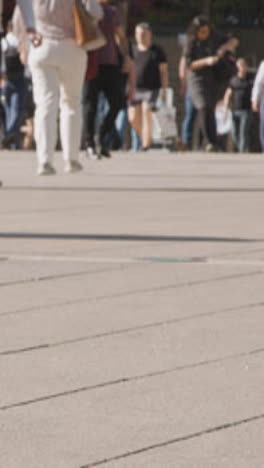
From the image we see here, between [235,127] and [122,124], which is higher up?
[122,124]

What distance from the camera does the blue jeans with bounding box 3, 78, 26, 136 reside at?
2256 cm

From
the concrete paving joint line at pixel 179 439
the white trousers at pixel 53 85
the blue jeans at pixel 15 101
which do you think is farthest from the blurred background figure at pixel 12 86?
the concrete paving joint line at pixel 179 439

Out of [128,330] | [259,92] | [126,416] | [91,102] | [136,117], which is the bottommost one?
[136,117]

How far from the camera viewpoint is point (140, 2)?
4862 centimetres

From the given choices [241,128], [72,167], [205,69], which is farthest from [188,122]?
[72,167]

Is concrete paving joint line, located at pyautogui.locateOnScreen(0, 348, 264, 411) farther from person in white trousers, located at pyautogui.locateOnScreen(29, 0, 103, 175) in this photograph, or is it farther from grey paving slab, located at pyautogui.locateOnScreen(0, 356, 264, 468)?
person in white trousers, located at pyautogui.locateOnScreen(29, 0, 103, 175)

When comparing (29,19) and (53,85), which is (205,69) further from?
(29,19)

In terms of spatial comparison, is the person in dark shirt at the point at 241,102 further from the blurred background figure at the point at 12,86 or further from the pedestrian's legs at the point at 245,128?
the blurred background figure at the point at 12,86

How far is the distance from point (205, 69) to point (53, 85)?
744 centimetres

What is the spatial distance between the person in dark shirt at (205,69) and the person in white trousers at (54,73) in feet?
21.4

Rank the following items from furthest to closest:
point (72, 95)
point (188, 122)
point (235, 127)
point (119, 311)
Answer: point (235, 127), point (188, 122), point (72, 95), point (119, 311)

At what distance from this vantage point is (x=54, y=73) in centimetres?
1457

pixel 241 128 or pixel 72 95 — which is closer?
pixel 72 95

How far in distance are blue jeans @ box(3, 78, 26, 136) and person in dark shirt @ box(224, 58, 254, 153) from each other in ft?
14.1
